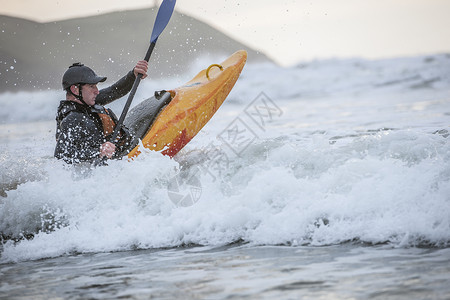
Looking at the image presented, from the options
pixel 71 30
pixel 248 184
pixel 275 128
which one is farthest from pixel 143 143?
pixel 71 30

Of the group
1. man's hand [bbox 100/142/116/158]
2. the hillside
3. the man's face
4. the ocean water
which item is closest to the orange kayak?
the ocean water

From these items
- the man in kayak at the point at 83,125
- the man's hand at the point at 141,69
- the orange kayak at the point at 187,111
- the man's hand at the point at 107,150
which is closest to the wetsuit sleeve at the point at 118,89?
the man's hand at the point at 141,69

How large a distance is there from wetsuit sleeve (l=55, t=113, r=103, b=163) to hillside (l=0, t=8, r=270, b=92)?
558 inches

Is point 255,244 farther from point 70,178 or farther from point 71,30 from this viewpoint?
point 71,30

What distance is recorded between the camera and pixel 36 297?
3119 millimetres

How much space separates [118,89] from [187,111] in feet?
2.19

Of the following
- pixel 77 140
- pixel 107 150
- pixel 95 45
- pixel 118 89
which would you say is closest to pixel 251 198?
pixel 107 150

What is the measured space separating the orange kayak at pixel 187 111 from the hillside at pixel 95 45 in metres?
12.9

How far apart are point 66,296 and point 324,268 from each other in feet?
4.47

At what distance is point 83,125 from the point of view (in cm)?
463

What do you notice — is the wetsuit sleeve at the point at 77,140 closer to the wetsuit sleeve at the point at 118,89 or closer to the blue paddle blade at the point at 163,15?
the wetsuit sleeve at the point at 118,89

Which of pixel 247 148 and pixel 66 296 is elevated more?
pixel 247 148

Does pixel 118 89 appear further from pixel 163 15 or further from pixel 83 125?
pixel 163 15

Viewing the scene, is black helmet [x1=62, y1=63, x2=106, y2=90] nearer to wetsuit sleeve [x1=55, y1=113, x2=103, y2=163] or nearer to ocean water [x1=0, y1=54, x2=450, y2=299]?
wetsuit sleeve [x1=55, y1=113, x2=103, y2=163]
